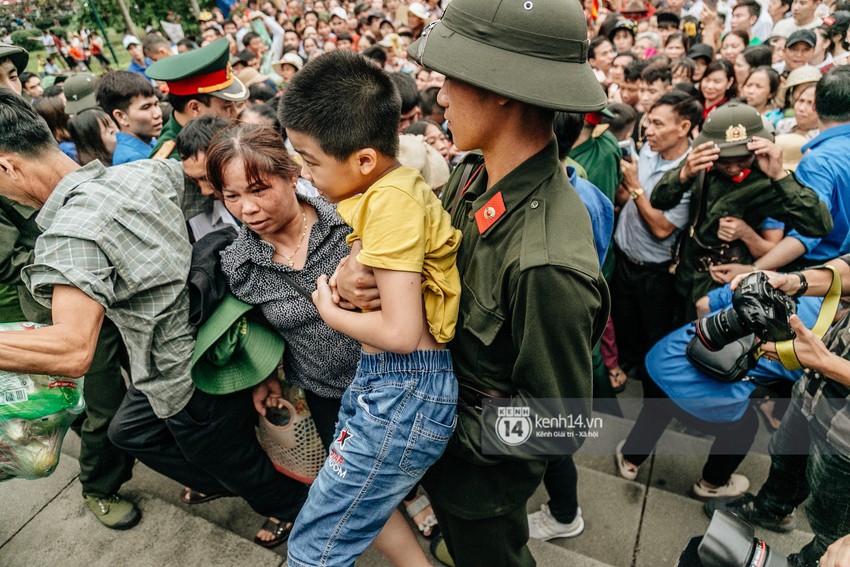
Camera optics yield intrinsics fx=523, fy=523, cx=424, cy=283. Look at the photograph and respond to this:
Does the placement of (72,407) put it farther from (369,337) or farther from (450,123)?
(450,123)

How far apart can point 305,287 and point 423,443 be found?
74cm

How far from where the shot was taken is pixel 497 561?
1.80m

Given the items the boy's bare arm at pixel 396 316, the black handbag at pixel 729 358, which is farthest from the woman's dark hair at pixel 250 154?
the black handbag at pixel 729 358

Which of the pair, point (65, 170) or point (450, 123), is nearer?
point (450, 123)

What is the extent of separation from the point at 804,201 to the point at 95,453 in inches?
146

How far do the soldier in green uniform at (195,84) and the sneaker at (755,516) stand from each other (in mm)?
3743

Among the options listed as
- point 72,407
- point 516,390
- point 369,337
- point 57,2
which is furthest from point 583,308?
point 57,2

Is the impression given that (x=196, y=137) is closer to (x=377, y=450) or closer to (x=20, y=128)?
(x=20, y=128)

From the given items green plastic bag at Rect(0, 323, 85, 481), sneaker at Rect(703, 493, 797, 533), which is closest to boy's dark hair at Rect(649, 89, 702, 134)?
sneaker at Rect(703, 493, 797, 533)

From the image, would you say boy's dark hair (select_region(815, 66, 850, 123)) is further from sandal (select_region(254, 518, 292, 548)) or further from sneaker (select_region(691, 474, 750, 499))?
sandal (select_region(254, 518, 292, 548))

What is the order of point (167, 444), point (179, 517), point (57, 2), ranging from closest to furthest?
1. point (167, 444)
2. point (179, 517)
3. point (57, 2)

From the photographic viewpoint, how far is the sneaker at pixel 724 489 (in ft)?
9.44

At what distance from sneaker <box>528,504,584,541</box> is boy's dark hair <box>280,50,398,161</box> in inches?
80.2

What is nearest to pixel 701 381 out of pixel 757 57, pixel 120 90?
pixel 120 90
